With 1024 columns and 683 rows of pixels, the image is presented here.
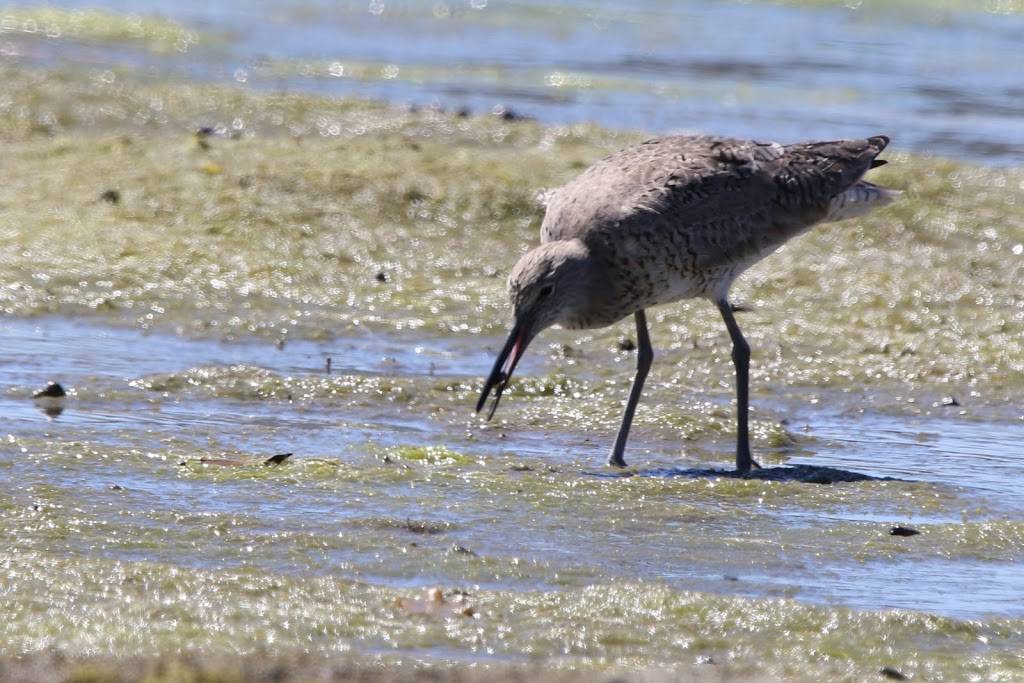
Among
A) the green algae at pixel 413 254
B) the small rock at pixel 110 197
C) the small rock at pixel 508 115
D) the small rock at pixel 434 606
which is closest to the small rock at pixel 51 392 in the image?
the green algae at pixel 413 254

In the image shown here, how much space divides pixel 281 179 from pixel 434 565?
19.3 ft

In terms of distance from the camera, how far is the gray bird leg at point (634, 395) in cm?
663

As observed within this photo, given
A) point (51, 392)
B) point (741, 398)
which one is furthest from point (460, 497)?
point (51, 392)

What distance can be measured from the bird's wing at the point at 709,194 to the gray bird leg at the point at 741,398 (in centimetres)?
33

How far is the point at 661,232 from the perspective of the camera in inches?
256

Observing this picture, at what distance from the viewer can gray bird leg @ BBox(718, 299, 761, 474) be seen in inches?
260

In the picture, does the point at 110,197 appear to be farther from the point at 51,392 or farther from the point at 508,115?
the point at 508,115

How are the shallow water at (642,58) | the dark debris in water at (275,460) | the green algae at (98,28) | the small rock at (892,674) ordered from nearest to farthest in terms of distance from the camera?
the small rock at (892,674), the dark debris in water at (275,460), the shallow water at (642,58), the green algae at (98,28)

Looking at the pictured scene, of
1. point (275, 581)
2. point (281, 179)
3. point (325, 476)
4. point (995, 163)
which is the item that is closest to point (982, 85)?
point (995, 163)

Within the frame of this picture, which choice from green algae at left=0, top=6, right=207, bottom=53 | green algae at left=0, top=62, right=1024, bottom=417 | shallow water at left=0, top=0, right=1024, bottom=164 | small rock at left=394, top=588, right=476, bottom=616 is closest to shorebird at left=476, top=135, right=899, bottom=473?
green algae at left=0, top=62, right=1024, bottom=417

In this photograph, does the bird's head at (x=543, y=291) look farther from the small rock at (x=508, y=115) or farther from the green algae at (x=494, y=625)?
the small rock at (x=508, y=115)

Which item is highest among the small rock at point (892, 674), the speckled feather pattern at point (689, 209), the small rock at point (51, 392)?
the speckled feather pattern at point (689, 209)

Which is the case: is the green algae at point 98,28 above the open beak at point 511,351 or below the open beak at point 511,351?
below

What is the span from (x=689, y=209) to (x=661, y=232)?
18cm
